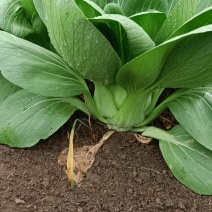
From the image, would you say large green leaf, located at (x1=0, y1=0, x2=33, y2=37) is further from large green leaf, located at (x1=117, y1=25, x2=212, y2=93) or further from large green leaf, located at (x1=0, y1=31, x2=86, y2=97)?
large green leaf, located at (x1=117, y1=25, x2=212, y2=93)

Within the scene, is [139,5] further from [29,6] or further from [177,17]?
[29,6]

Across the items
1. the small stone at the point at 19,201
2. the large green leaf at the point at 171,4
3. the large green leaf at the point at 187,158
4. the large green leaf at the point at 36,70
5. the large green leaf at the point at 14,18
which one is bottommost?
the small stone at the point at 19,201

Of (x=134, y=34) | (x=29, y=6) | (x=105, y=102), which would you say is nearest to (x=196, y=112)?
(x=105, y=102)

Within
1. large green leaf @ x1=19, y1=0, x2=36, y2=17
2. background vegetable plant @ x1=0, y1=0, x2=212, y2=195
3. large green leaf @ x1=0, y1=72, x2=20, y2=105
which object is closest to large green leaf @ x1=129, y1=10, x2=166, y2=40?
background vegetable plant @ x1=0, y1=0, x2=212, y2=195

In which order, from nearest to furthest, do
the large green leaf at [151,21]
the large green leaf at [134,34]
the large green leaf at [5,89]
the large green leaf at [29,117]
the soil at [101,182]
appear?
the large green leaf at [134,34] → the large green leaf at [151,21] → the soil at [101,182] → the large green leaf at [29,117] → the large green leaf at [5,89]

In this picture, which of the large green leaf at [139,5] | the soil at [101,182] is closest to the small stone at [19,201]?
the soil at [101,182]

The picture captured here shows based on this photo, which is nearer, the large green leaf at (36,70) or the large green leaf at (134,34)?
the large green leaf at (134,34)

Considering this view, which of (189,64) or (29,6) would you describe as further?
(29,6)

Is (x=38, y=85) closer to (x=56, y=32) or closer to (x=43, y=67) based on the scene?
(x=43, y=67)

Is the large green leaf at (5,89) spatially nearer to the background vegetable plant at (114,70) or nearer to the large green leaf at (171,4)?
the background vegetable plant at (114,70)
